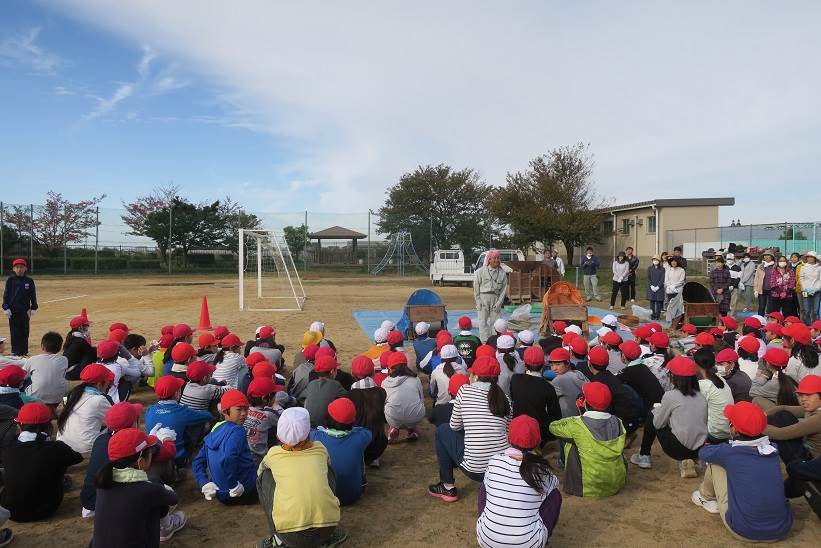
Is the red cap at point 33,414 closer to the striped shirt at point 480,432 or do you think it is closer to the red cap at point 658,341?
the striped shirt at point 480,432

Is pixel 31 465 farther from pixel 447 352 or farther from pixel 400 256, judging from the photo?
pixel 400 256

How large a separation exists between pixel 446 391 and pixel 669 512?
219 centimetres

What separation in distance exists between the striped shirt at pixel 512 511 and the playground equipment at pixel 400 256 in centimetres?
3387

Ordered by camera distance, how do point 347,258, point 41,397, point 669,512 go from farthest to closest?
point 347,258 < point 41,397 < point 669,512

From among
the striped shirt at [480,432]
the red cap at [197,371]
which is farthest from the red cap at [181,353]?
the striped shirt at [480,432]

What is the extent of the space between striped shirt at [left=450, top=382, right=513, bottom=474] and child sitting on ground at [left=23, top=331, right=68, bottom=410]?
4020 millimetres

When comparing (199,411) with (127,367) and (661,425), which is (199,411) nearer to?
(127,367)

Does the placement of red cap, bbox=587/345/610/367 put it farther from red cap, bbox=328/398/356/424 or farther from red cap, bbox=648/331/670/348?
red cap, bbox=328/398/356/424

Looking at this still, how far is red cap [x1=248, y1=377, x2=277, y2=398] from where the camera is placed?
14.5 ft

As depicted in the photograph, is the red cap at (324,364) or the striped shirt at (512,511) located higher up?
the red cap at (324,364)

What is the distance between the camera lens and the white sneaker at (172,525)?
3707mm

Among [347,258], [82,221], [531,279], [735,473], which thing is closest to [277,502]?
[735,473]

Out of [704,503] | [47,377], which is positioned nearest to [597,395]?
[704,503]

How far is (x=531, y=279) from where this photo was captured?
16.1 m
